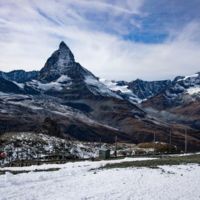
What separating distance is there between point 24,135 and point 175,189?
65.7 m

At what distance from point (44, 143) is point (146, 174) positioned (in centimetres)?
5343

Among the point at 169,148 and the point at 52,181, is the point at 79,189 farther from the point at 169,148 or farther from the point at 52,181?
the point at 169,148

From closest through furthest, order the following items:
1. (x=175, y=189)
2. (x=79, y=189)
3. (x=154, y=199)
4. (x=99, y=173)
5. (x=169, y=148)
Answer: (x=154, y=199) < (x=79, y=189) < (x=175, y=189) < (x=99, y=173) < (x=169, y=148)

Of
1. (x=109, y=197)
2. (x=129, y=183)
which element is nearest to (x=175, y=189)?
(x=129, y=183)

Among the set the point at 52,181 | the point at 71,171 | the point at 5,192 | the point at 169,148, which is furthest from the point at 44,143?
the point at 5,192

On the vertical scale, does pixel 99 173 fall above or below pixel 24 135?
below

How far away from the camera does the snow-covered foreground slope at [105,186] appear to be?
28.9 m

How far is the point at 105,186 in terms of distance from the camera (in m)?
33.3

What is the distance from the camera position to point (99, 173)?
4047cm

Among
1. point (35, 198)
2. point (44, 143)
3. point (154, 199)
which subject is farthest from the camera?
point (44, 143)

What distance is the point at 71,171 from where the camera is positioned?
144 ft

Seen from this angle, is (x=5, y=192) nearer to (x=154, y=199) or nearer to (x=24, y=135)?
(x=154, y=199)

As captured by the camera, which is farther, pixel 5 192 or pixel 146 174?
pixel 146 174

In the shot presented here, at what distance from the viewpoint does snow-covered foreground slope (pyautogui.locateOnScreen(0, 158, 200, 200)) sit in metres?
28.9
